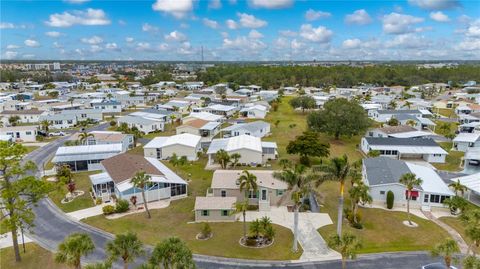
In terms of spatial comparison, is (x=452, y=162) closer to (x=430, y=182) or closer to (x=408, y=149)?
(x=408, y=149)

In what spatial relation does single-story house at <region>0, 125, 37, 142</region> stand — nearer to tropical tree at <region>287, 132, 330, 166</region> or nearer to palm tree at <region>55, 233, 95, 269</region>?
tropical tree at <region>287, 132, 330, 166</region>

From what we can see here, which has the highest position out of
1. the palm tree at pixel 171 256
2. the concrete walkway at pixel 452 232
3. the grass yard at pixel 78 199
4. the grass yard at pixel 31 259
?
the palm tree at pixel 171 256

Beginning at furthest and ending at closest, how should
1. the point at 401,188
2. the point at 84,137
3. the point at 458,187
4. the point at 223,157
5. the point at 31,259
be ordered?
the point at 84,137
the point at 223,157
the point at 458,187
the point at 401,188
the point at 31,259

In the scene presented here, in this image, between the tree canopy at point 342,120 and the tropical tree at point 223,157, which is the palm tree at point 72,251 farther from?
the tree canopy at point 342,120

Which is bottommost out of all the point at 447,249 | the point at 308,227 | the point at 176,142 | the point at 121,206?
the point at 308,227

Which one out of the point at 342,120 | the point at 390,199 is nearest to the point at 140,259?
the point at 390,199

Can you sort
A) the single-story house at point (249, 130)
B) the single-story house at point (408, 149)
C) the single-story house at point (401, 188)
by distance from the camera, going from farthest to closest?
the single-story house at point (249, 130), the single-story house at point (408, 149), the single-story house at point (401, 188)

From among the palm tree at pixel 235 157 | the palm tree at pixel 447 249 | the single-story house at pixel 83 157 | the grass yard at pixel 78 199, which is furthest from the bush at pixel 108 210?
the palm tree at pixel 447 249
